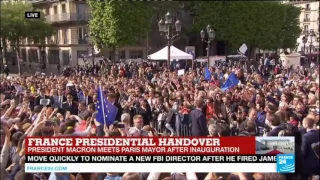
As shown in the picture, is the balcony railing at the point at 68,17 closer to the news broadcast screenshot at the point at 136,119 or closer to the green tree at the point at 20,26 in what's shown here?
the news broadcast screenshot at the point at 136,119

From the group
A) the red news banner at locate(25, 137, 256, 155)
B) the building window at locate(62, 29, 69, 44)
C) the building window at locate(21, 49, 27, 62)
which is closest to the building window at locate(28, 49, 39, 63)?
the building window at locate(21, 49, 27, 62)

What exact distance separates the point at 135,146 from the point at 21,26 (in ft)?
10.3

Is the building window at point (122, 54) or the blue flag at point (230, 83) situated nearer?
the building window at point (122, 54)

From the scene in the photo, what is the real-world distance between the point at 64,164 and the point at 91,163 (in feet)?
0.95

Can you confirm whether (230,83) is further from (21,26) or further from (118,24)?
(21,26)

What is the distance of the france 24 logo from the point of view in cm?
417

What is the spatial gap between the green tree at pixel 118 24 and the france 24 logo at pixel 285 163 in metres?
2.72

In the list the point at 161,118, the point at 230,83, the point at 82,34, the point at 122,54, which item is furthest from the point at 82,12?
the point at 230,83

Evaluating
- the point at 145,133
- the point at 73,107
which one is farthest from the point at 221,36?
the point at 145,133

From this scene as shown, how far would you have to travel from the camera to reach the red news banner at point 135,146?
4223 millimetres

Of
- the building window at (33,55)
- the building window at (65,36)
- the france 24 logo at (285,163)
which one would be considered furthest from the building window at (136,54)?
the france 24 logo at (285,163)

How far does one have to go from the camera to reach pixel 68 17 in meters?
5.26

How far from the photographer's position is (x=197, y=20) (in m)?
6.71

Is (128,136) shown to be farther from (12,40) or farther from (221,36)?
(221,36)
